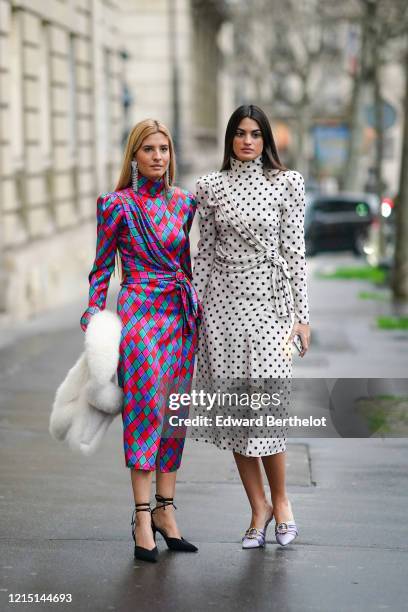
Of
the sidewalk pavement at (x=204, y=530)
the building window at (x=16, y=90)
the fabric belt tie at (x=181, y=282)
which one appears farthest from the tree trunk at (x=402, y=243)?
the fabric belt tie at (x=181, y=282)

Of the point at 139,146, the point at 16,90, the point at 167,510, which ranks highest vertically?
the point at 139,146

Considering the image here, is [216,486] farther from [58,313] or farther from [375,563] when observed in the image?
[58,313]

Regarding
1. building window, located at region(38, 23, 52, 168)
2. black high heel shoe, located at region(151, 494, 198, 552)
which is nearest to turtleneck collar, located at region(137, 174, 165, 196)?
black high heel shoe, located at region(151, 494, 198, 552)

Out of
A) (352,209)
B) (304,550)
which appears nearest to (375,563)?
(304,550)

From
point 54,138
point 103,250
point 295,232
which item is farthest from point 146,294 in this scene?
point 54,138

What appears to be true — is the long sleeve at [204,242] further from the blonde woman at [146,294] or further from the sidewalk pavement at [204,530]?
the sidewalk pavement at [204,530]

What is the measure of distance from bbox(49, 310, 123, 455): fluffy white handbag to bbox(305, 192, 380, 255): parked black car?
2699 cm

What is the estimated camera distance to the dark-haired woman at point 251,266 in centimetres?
534

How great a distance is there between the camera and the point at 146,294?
531 centimetres

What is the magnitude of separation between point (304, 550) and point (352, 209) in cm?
2803

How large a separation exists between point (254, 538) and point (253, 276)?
1.13 m

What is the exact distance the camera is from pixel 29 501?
6.38 m

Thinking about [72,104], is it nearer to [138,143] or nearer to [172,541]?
[138,143]

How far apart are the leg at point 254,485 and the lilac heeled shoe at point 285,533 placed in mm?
75
